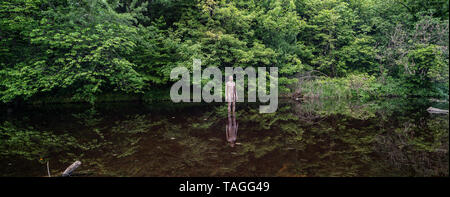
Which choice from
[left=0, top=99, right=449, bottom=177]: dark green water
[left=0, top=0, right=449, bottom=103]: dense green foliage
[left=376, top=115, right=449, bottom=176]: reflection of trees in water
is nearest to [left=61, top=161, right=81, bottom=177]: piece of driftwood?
[left=0, top=99, right=449, bottom=177]: dark green water

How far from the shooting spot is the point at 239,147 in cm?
537

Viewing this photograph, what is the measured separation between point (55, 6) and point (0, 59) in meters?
4.02

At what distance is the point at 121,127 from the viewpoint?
7.96 m

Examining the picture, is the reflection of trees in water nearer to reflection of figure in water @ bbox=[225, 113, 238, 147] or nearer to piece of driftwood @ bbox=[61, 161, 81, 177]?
reflection of figure in water @ bbox=[225, 113, 238, 147]

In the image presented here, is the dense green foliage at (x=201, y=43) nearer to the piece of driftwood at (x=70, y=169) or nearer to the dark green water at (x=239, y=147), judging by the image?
the dark green water at (x=239, y=147)

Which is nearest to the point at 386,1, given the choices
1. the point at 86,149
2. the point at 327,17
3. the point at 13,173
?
the point at 327,17

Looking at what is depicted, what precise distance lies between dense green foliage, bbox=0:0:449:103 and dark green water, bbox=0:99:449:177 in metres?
4.73

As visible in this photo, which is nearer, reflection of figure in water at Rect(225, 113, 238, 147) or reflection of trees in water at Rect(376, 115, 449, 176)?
reflection of trees in water at Rect(376, 115, 449, 176)

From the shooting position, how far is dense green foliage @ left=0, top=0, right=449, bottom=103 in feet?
39.2

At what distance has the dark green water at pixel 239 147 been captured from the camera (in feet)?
13.6

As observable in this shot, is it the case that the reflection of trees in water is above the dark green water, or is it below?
above

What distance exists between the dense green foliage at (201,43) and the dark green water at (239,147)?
4729mm
